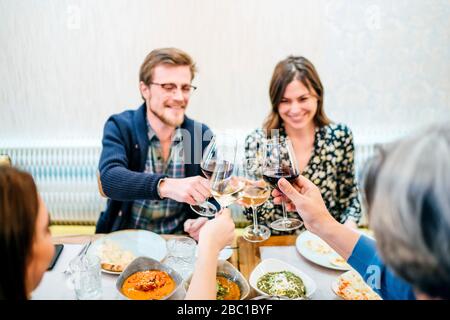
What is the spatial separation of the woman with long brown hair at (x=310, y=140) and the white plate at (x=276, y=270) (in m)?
0.56

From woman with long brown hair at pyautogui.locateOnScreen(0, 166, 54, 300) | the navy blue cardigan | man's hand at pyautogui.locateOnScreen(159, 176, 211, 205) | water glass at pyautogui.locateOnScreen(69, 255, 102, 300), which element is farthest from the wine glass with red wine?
woman with long brown hair at pyautogui.locateOnScreen(0, 166, 54, 300)

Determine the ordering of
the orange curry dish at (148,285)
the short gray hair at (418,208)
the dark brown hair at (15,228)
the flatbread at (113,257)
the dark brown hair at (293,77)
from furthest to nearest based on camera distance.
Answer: the dark brown hair at (293,77), the flatbread at (113,257), the orange curry dish at (148,285), the dark brown hair at (15,228), the short gray hair at (418,208)

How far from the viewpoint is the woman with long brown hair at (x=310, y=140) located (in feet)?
Answer: 5.66

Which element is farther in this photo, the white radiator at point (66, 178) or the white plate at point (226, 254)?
the white radiator at point (66, 178)

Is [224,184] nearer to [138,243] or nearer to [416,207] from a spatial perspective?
[138,243]

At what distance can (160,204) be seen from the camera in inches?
66.4

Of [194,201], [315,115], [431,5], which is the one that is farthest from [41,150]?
[431,5]

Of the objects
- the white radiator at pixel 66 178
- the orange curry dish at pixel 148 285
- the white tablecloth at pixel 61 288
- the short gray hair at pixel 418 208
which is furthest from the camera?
the white radiator at pixel 66 178

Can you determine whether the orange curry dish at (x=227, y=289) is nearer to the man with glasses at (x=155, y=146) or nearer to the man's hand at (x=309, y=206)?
the man's hand at (x=309, y=206)

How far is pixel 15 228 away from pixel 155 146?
1177 mm

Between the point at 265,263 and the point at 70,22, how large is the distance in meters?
1.67

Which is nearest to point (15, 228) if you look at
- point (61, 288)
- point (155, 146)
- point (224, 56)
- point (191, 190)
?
point (61, 288)

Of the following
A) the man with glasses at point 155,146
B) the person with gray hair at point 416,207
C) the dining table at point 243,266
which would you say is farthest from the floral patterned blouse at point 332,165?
the person with gray hair at point 416,207

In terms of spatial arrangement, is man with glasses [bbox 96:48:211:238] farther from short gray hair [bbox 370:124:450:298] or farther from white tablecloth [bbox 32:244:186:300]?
short gray hair [bbox 370:124:450:298]
